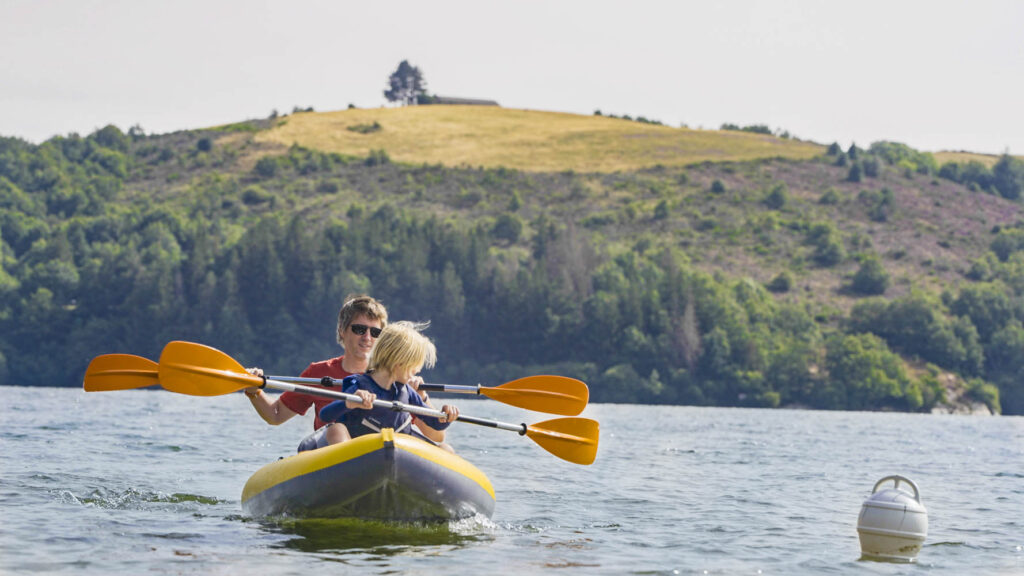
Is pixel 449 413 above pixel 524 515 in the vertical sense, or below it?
above

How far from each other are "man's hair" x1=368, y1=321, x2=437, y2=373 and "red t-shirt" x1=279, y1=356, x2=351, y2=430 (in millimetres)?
1013

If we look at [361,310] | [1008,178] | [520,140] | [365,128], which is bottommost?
[361,310]

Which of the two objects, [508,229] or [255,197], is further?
[255,197]

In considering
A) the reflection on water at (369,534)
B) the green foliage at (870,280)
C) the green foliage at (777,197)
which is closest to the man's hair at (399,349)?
the reflection on water at (369,534)

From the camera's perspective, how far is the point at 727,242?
389ft

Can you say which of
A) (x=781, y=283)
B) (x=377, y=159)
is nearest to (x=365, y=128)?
(x=377, y=159)

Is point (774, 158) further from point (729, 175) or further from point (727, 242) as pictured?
point (727, 242)

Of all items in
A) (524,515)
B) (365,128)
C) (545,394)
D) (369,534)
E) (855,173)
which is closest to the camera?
(369,534)

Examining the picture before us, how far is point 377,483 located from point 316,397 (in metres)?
1.30

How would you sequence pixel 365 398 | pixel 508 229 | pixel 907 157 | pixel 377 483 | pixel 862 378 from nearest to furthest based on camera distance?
pixel 365 398, pixel 377 483, pixel 862 378, pixel 508 229, pixel 907 157

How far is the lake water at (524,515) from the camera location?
10.6m

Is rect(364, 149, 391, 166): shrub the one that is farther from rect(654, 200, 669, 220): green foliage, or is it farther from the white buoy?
the white buoy

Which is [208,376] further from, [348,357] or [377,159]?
[377,159]

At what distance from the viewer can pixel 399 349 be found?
1066cm
